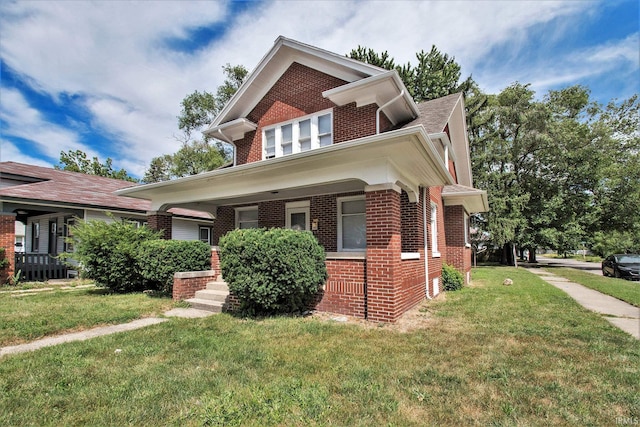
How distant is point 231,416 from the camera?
2916mm

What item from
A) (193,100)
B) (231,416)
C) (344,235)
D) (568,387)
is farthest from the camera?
(193,100)

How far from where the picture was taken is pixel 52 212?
16016 mm

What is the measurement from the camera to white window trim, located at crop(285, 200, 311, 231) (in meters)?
10.1

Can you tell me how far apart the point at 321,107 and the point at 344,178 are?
3869 mm

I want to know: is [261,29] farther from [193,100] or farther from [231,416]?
[193,100]

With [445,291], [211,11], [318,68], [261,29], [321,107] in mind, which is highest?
[261,29]

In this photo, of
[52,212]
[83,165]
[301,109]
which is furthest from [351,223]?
[83,165]

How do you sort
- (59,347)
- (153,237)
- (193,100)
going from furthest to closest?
(193,100) → (153,237) → (59,347)

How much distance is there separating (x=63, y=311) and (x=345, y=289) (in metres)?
6.15

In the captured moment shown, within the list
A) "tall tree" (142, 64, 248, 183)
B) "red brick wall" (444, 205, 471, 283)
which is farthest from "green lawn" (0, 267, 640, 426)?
"tall tree" (142, 64, 248, 183)

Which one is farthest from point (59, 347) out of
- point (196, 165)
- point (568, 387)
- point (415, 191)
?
point (196, 165)

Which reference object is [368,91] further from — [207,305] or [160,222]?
[160,222]

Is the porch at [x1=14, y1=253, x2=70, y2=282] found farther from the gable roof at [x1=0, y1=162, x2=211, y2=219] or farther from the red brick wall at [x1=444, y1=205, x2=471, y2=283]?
the red brick wall at [x1=444, y1=205, x2=471, y2=283]

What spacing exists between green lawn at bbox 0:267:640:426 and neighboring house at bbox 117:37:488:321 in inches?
56.8
